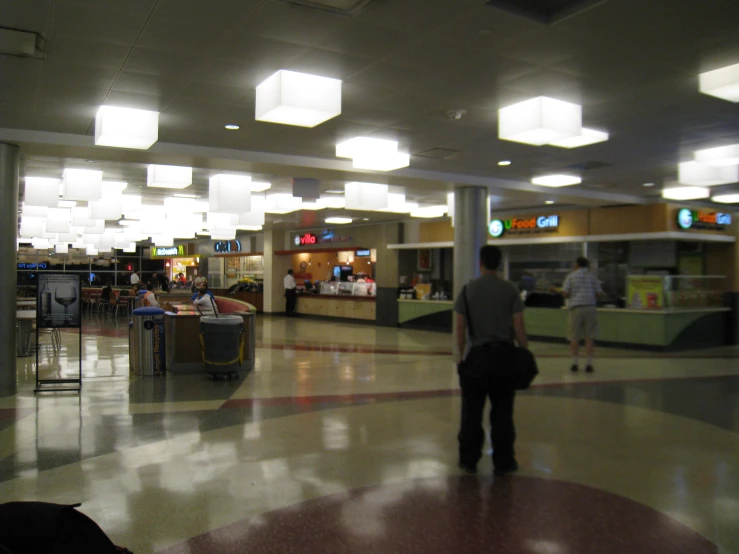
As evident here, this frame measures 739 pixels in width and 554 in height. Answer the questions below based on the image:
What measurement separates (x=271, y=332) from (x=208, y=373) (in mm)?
6745

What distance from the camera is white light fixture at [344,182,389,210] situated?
10.3 m

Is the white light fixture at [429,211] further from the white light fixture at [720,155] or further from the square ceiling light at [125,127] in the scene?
the square ceiling light at [125,127]

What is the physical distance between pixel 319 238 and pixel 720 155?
1362 centimetres

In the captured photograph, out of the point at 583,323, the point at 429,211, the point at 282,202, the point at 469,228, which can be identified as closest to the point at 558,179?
the point at 469,228

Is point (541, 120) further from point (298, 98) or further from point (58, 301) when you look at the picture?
point (58, 301)

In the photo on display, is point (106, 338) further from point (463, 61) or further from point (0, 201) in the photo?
point (463, 61)

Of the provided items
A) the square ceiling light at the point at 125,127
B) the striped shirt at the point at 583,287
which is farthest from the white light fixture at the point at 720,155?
the square ceiling light at the point at 125,127

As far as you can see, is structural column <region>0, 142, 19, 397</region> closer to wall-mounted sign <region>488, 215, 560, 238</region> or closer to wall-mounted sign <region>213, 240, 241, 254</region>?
wall-mounted sign <region>488, 215, 560, 238</region>

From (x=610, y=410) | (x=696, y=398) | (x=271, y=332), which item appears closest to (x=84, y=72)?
(x=610, y=410)

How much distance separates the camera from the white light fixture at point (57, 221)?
1267 cm

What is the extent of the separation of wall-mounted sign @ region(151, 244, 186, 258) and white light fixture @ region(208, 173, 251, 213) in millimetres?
22322

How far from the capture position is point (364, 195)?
33.8ft

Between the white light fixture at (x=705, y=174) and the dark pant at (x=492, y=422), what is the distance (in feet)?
19.5

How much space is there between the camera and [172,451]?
4.83 metres
